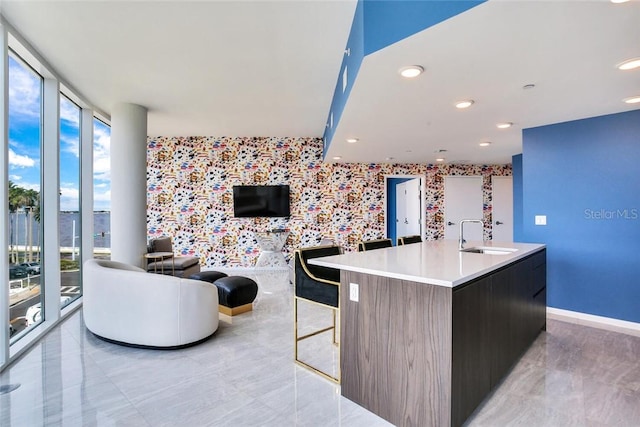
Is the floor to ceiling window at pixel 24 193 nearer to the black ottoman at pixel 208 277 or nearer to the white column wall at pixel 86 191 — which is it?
the white column wall at pixel 86 191

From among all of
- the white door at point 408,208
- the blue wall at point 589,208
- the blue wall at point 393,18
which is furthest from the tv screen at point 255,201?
the blue wall at point 393,18

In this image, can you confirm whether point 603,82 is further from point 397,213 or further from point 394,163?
point 397,213

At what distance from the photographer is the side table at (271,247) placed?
Result: 20.3ft

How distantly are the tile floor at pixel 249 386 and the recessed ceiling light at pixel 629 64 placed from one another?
7.20 feet

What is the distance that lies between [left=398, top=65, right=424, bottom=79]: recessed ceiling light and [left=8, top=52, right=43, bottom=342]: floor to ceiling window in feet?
10.5

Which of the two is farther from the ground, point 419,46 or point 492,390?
point 419,46

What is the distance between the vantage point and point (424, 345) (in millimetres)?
1687

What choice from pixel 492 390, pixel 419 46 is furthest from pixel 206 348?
pixel 419 46

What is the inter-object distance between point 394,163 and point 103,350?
5.82 metres

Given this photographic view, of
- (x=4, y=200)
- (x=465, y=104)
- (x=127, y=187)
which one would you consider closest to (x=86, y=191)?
(x=127, y=187)

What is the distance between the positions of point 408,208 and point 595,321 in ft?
14.2

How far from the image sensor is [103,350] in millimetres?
2742

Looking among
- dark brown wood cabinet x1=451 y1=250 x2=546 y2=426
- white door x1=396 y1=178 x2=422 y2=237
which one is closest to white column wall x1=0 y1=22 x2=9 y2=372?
dark brown wood cabinet x1=451 y1=250 x2=546 y2=426

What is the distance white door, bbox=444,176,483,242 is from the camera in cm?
706
